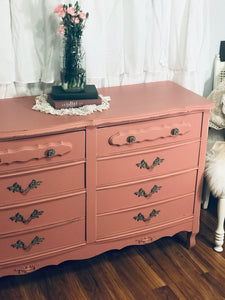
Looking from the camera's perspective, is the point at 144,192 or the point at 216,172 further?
the point at 216,172

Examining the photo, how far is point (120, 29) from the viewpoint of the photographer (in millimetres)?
2279

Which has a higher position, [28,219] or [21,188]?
[21,188]

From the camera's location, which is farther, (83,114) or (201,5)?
(201,5)

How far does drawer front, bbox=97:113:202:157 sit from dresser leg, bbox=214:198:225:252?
16.2 inches

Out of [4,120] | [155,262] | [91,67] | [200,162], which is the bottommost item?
[155,262]

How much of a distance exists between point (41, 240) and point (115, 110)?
68 centimetres

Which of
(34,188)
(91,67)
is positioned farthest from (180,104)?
(34,188)

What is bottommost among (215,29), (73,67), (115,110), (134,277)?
(134,277)

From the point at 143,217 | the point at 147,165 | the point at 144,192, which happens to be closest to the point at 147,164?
the point at 147,165

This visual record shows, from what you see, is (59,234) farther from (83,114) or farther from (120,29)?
(120,29)

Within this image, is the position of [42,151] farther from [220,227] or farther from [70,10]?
[220,227]

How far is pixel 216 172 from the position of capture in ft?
7.47

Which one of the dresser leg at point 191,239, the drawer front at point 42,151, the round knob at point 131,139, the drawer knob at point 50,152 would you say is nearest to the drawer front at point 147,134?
the round knob at point 131,139

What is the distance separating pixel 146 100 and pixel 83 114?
37 centimetres
